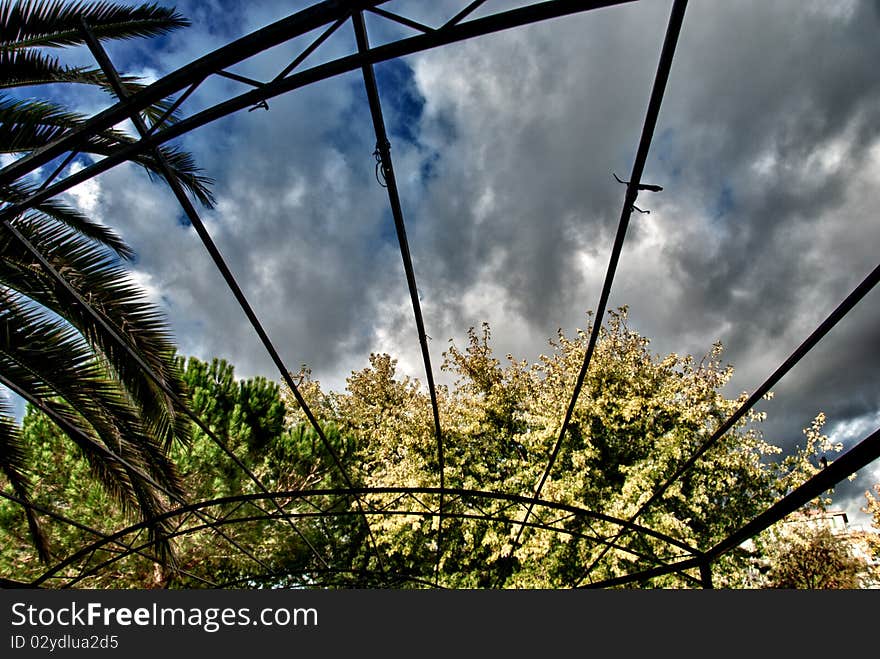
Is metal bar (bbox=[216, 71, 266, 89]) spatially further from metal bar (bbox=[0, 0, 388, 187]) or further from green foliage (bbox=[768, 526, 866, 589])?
green foliage (bbox=[768, 526, 866, 589])

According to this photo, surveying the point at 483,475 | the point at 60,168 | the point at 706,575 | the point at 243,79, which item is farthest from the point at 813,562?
the point at 60,168

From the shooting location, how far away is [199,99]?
4.93m

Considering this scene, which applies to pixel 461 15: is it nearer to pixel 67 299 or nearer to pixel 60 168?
pixel 60 168

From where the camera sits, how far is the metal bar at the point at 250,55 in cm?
238

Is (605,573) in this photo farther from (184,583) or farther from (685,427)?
(184,583)

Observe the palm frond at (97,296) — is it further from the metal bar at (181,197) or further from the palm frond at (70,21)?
the metal bar at (181,197)

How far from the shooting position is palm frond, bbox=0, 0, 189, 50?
5414mm

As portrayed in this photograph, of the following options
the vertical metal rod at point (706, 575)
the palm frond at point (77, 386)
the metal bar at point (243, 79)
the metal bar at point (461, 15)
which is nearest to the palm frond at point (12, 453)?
the palm frond at point (77, 386)

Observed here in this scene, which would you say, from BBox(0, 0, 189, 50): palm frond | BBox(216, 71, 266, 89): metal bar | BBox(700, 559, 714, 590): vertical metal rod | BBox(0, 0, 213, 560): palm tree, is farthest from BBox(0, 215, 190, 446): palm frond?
BBox(700, 559, 714, 590): vertical metal rod

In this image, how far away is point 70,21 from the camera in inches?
217

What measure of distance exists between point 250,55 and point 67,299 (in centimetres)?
415

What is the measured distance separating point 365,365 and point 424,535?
34.7 ft

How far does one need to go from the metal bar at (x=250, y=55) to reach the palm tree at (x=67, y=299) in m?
2.62

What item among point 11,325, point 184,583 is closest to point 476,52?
point 11,325
